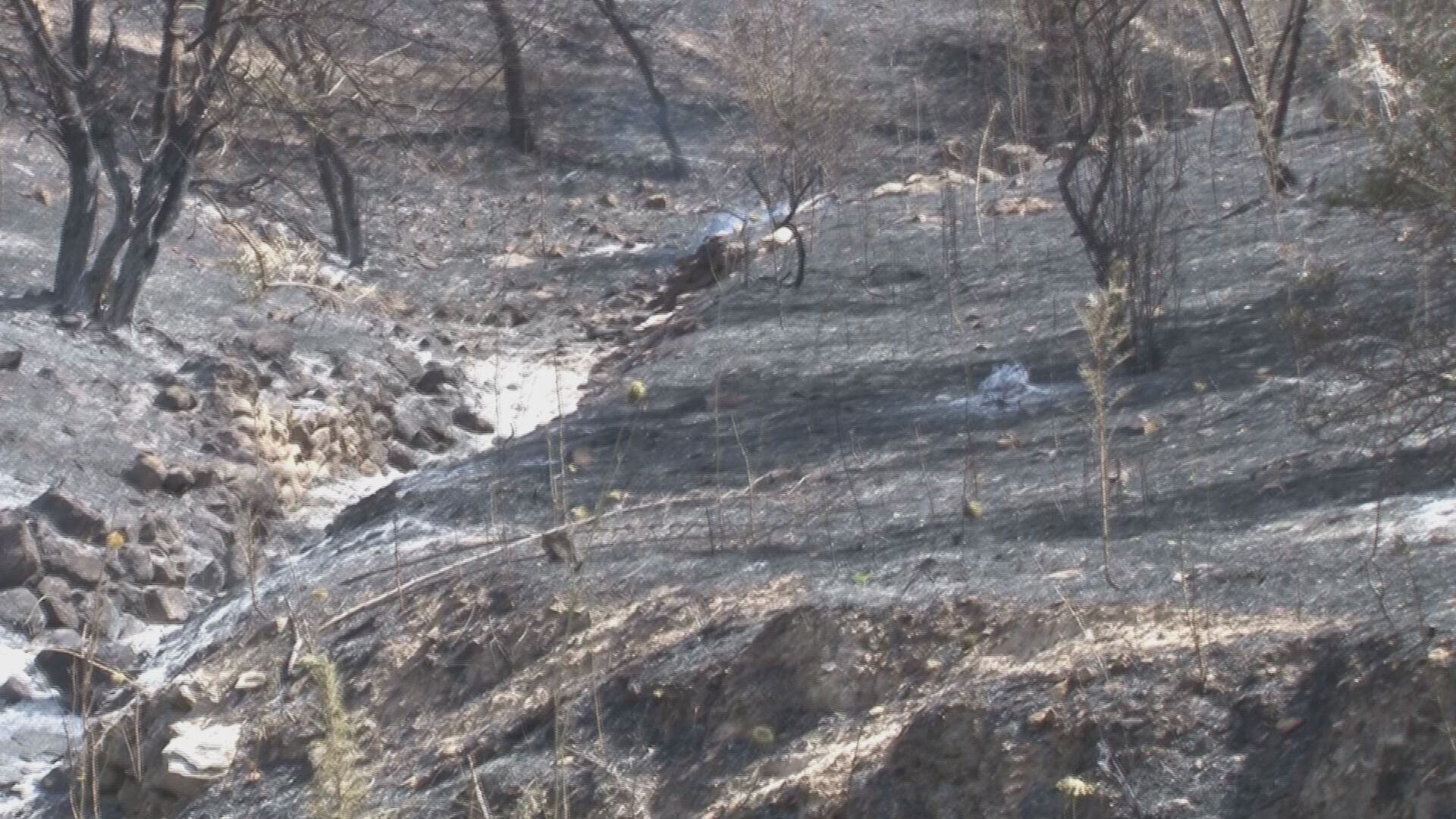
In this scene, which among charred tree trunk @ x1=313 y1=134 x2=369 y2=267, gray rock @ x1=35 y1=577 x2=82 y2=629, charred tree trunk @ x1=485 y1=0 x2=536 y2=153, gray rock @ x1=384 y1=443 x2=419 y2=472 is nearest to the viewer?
gray rock @ x1=35 y1=577 x2=82 y2=629

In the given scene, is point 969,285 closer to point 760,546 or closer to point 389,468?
point 389,468

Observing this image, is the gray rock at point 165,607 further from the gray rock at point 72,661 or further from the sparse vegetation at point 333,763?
the sparse vegetation at point 333,763

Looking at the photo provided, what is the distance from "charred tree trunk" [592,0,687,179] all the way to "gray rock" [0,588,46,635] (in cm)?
1073

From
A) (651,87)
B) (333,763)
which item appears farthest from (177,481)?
(651,87)

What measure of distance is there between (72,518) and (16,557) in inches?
19.0

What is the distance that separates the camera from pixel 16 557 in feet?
23.5

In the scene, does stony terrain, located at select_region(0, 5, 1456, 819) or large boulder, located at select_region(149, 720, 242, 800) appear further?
large boulder, located at select_region(149, 720, 242, 800)

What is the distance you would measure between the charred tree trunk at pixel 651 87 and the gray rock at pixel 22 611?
1073 centimetres

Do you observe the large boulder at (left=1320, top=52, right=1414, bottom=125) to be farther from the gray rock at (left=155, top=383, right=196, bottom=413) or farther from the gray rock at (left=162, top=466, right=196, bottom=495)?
the gray rock at (left=155, top=383, right=196, bottom=413)

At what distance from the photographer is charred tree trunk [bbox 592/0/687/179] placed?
1756cm

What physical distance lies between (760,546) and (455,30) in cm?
1410

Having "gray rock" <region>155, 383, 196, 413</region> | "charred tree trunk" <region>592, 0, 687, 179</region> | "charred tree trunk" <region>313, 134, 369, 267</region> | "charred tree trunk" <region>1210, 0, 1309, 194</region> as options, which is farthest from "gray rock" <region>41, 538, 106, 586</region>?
"charred tree trunk" <region>592, 0, 687, 179</region>

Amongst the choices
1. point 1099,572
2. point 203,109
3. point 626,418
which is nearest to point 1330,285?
point 1099,572

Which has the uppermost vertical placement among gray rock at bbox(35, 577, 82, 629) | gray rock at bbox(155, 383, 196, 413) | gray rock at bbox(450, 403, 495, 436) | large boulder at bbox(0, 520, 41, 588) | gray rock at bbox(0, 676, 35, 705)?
gray rock at bbox(155, 383, 196, 413)
